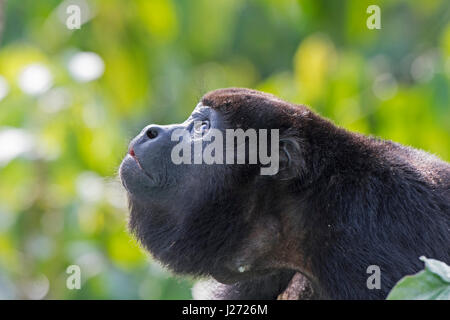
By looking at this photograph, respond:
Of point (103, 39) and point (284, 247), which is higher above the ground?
point (103, 39)

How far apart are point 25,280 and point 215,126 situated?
3047 millimetres

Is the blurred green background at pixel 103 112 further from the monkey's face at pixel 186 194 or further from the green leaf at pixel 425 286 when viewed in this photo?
the green leaf at pixel 425 286

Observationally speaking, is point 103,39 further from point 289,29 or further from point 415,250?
point 289,29

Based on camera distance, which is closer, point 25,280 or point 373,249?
point 373,249

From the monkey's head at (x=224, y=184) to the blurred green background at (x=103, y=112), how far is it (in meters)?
0.43

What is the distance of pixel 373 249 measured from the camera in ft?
10.4

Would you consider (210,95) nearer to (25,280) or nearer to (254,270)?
(254,270)

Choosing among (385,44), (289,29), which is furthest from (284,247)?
(289,29)

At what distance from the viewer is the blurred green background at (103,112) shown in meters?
5.45

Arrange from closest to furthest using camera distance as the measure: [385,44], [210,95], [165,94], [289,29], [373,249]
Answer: [373,249] < [210,95] < [165,94] < [385,44] < [289,29]

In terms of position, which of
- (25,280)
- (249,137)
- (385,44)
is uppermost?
(385,44)

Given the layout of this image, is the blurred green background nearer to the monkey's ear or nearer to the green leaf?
the monkey's ear

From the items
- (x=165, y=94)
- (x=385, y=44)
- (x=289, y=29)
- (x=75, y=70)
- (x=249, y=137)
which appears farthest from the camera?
(x=289, y=29)

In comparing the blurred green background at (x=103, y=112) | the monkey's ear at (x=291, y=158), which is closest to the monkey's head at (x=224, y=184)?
the monkey's ear at (x=291, y=158)
